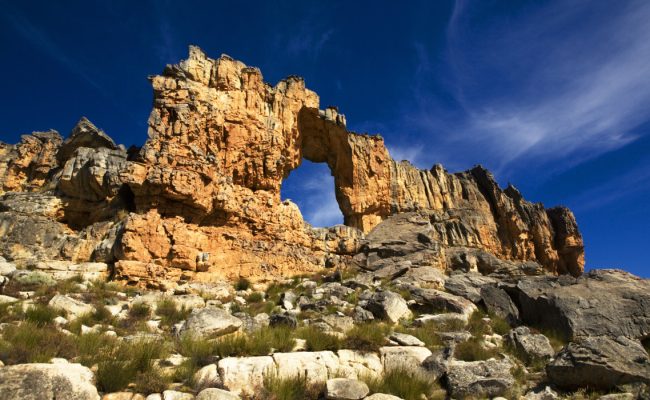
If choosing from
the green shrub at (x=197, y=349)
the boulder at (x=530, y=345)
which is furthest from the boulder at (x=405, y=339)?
the green shrub at (x=197, y=349)

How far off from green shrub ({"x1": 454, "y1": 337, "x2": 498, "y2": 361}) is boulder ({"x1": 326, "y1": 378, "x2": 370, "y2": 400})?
2.85 m

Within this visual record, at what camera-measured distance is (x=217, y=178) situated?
1827cm

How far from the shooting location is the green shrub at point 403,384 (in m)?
6.00

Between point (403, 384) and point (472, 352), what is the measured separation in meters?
2.35

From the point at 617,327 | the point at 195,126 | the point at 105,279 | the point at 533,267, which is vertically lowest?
the point at 617,327

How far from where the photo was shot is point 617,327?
9312 mm

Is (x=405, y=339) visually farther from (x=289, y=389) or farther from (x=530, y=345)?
(x=289, y=389)

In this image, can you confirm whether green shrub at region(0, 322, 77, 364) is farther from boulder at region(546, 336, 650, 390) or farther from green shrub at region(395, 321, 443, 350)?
boulder at region(546, 336, 650, 390)

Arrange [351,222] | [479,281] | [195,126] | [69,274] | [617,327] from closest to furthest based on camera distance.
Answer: [617,327] → [69,274] → [479,281] → [195,126] → [351,222]

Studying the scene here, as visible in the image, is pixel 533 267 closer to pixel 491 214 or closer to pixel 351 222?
pixel 491 214

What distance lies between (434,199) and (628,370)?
2731 centimetres

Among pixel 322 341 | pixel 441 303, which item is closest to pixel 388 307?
pixel 441 303

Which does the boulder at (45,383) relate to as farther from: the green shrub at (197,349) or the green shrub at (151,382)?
the green shrub at (197,349)

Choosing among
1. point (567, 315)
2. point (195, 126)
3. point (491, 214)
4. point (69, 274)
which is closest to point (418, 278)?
point (567, 315)
